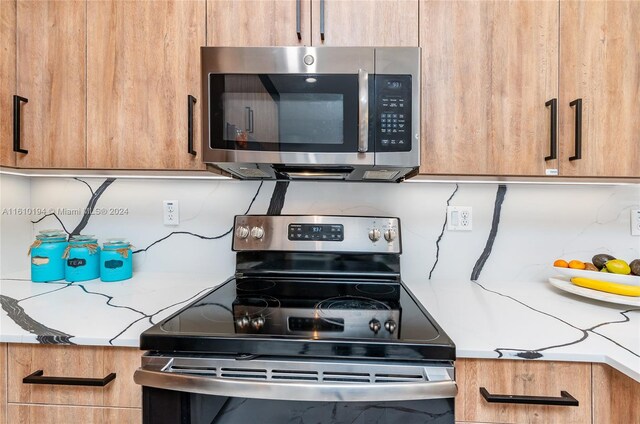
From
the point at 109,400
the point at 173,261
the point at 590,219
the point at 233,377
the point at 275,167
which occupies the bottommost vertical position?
the point at 109,400

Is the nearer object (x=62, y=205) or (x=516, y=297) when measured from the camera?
(x=516, y=297)

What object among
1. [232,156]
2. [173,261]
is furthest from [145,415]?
[173,261]

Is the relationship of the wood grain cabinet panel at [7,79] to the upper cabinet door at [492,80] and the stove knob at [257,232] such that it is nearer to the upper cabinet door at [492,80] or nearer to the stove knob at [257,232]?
the stove knob at [257,232]

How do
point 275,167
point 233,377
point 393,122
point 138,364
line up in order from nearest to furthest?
point 233,377
point 138,364
point 393,122
point 275,167

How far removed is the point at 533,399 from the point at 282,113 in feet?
3.36

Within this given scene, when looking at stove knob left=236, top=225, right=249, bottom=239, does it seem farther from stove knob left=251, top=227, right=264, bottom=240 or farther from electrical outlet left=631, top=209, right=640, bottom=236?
electrical outlet left=631, top=209, right=640, bottom=236

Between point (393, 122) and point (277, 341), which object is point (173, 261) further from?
point (393, 122)

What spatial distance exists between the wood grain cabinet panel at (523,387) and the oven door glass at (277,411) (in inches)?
4.2

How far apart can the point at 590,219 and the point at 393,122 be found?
3.45 feet

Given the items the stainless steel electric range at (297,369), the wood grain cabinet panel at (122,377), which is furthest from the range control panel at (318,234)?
the wood grain cabinet panel at (122,377)

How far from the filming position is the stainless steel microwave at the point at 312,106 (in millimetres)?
1067

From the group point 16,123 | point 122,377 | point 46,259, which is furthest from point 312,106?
point 46,259

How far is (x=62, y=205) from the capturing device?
1.58 meters

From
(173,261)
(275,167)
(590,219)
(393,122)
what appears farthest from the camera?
(173,261)
